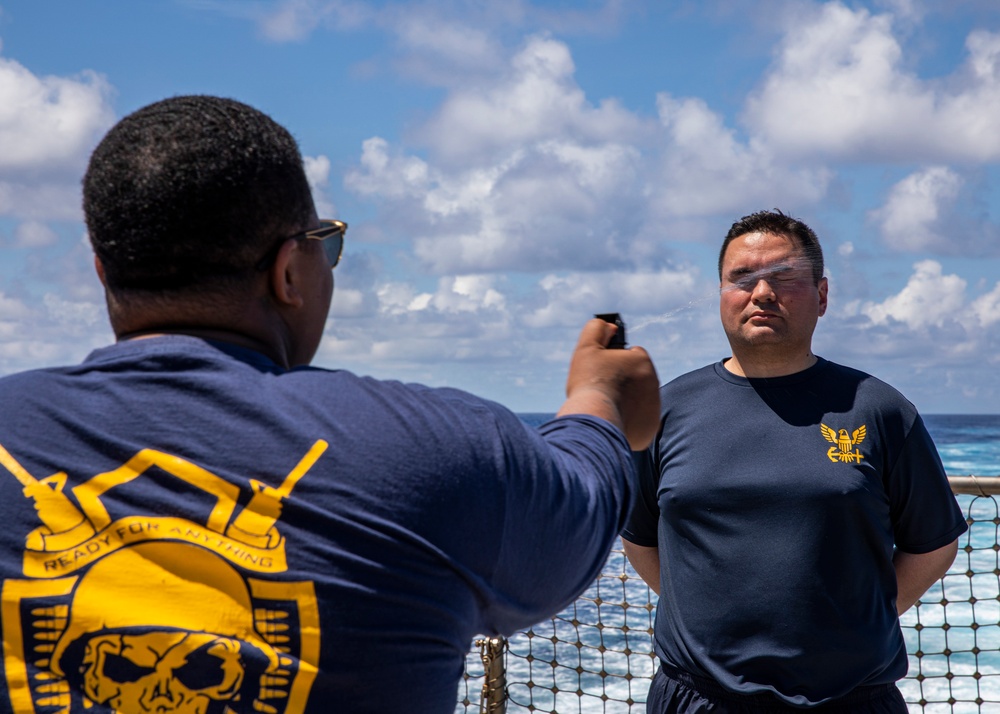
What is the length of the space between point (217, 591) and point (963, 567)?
1210 cm

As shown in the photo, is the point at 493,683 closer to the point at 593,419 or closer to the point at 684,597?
the point at 684,597

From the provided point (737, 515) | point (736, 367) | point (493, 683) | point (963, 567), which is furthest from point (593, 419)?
point (963, 567)

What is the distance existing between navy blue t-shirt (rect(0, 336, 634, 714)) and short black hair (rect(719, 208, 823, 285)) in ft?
7.61

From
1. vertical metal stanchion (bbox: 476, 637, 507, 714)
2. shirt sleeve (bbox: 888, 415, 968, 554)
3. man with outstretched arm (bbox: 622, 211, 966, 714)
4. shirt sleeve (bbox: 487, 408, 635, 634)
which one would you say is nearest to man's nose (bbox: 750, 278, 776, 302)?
man with outstretched arm (bbox: 622, 211, 966, 714)

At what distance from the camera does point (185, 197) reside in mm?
1077

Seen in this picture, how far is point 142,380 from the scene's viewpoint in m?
1.05

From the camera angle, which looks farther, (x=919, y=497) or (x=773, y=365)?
(x=773, y=365)

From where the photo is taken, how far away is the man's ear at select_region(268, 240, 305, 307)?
44.9 inches

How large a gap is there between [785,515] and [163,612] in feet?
6.92

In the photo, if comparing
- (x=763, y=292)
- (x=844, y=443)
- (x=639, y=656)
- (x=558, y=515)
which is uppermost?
(x=763, y=292)

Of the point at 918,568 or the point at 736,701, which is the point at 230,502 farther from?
the point at 918,568

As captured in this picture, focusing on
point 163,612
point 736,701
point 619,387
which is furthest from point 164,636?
point 736,701

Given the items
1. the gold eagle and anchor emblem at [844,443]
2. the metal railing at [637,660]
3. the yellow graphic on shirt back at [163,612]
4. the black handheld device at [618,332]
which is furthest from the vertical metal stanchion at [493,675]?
the metal railing at [637,660]

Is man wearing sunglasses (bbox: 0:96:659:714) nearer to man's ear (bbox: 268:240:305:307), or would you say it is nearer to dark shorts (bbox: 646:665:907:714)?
man's ear (bbox: 268:240:305:307)
